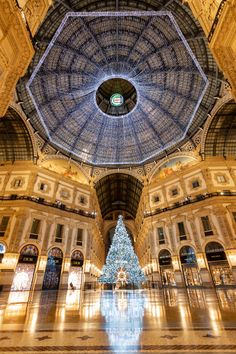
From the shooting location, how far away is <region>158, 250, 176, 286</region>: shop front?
87.5ft

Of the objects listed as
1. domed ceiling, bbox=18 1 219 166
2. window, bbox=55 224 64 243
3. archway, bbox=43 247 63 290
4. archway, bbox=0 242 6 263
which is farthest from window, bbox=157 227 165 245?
archway, bbox=0 242 6 263

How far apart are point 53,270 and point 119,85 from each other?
32.8 metres

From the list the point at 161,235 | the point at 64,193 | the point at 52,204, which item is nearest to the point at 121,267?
the point at 161,235

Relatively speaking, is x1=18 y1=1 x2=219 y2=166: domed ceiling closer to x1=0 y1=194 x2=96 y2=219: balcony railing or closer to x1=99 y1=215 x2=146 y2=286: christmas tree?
x1=0 y1=194 x2=96 y2=219: balcony railing

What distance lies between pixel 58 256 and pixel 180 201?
19.4 m

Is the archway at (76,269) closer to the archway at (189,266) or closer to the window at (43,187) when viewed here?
the window at (43,187)

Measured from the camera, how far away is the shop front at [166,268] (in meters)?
26.7

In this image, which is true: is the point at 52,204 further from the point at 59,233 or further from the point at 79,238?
the point at 79,238

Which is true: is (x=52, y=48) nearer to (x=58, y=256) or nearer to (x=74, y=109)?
(x=74, y=109)

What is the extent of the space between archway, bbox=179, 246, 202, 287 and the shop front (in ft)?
6.55

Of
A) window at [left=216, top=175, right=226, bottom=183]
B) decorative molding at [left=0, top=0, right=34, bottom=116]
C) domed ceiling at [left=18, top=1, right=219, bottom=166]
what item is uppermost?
domed ceiling at [left=18, top=1, right=219, bottom=166]

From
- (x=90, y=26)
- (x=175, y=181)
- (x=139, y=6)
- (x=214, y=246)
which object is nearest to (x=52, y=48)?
(x=90, y=26)

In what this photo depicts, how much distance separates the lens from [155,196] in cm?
3338

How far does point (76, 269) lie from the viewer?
27891 millimetres
